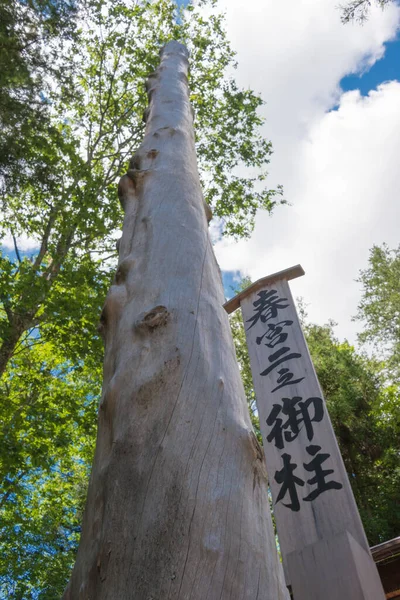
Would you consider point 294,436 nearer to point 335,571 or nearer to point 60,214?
point 335,571

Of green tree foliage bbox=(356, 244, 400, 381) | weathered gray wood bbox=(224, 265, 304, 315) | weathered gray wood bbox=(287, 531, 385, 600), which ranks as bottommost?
weathered gray wood bbox=(287, 531, 385, 600)

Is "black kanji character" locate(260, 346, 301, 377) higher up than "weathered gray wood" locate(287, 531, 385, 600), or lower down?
higher up

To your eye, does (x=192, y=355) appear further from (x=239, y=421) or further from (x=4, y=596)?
(x=4, y=596)

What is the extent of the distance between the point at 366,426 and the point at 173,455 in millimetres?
12404

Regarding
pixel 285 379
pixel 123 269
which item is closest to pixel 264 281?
pixel 285 379

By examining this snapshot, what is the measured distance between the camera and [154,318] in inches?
56.9

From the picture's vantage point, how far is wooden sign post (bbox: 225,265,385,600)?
5.45 feet

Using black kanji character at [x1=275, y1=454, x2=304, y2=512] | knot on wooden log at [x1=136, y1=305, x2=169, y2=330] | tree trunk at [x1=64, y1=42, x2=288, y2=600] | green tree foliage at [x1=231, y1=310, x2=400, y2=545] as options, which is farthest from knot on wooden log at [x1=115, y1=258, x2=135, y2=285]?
green tree foliage at [x1=231, y1=310, x2=400, y2=545]

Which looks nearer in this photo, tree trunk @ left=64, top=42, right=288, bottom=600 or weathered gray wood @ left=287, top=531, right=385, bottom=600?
tree trunk @ left=64, top=42, right=288, bottom=600

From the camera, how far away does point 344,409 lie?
11945 mm

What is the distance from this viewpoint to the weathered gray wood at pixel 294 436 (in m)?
1.84

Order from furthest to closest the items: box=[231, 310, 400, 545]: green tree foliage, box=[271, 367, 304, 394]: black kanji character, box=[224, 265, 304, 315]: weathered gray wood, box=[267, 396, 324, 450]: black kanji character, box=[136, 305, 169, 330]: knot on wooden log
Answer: box=[231, 310, 400, 545]: green tree foliage
box=[224, 265, 304, 315]: weathered gray wood
box=[271, 367, 304, 394]: black kanji character
box=[267, 396, 324, 450]: black kanji character
box=[136, 305, 169, 330]: knot on wooden log

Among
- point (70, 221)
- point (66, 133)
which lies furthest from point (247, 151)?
point (70, 221)

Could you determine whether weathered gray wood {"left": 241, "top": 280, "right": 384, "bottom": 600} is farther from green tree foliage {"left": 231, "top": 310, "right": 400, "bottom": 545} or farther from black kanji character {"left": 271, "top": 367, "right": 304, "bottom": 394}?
green tree foliage {"left": 231, "top": 310, "right": 400, "bottom": 545}
